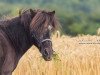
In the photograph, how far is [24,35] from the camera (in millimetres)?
8672

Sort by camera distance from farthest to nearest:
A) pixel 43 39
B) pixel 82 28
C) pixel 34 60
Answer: pixel 82 28 < pixel 34 60 < pixel 43 39

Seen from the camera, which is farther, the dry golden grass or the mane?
the dry golden grass

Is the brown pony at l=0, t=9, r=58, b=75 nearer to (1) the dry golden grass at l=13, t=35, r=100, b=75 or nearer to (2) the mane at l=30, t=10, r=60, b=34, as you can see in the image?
(2) the mane at l=30, t=10, r=60, b=34

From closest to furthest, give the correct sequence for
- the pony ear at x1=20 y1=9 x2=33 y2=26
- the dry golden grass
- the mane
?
1. the mane
2. the pony ear at x1=20 y1=9 x2=33 y2=26
3. the dry golden grass

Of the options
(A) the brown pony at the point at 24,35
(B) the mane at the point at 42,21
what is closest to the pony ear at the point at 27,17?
(A) the brown pony at the point at 24,35

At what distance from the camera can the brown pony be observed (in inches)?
328

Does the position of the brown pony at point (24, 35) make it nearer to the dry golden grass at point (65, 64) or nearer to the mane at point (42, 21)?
the mane at point (42, 21)

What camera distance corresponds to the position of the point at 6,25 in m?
8.68

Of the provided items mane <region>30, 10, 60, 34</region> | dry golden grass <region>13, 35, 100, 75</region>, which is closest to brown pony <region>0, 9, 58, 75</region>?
mane <region>30, 10, 60, 34</region>

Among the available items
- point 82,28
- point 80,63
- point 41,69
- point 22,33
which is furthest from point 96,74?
point 82,28

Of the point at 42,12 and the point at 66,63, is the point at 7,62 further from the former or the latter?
the point at 66,63

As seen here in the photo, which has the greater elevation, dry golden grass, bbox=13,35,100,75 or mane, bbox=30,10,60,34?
mane, bbox=30,10,60,34

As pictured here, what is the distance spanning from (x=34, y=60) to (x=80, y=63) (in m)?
0.93

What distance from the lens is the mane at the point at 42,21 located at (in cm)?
831
